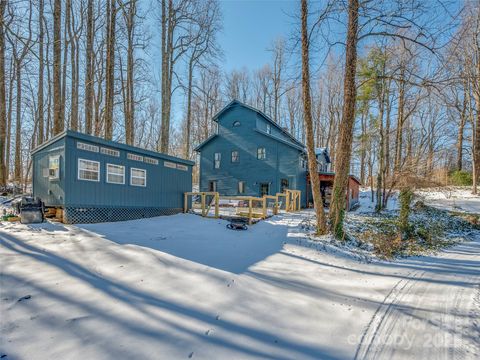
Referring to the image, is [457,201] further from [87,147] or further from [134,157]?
[87,147]

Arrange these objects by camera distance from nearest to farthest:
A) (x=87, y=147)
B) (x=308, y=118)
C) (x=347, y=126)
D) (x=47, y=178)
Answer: (x=347, y=126), (x=308, y=118), (x=87, y=147), (x=47, y=178)

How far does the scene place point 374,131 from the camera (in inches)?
739

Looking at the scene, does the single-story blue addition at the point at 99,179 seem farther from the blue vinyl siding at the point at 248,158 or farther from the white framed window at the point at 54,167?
the blue vinyl siding at the point at 248,158

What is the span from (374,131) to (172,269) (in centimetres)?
1897

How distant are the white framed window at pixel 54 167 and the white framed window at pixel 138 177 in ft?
8.09

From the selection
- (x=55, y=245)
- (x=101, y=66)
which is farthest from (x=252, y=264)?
(x=101, y=66)

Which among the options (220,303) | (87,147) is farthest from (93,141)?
(220,303)

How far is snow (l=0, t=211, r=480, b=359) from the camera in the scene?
7.97 ft

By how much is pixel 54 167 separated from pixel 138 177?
9.30 feet

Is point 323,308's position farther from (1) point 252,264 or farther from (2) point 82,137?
(2) point 82,137

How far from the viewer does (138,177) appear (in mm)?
10453

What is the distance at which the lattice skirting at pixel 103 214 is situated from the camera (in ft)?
27.0

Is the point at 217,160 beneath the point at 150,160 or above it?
above

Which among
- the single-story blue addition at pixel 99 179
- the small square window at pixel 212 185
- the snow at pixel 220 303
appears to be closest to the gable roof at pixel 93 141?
the single-story blue addition at pixel 99 179
